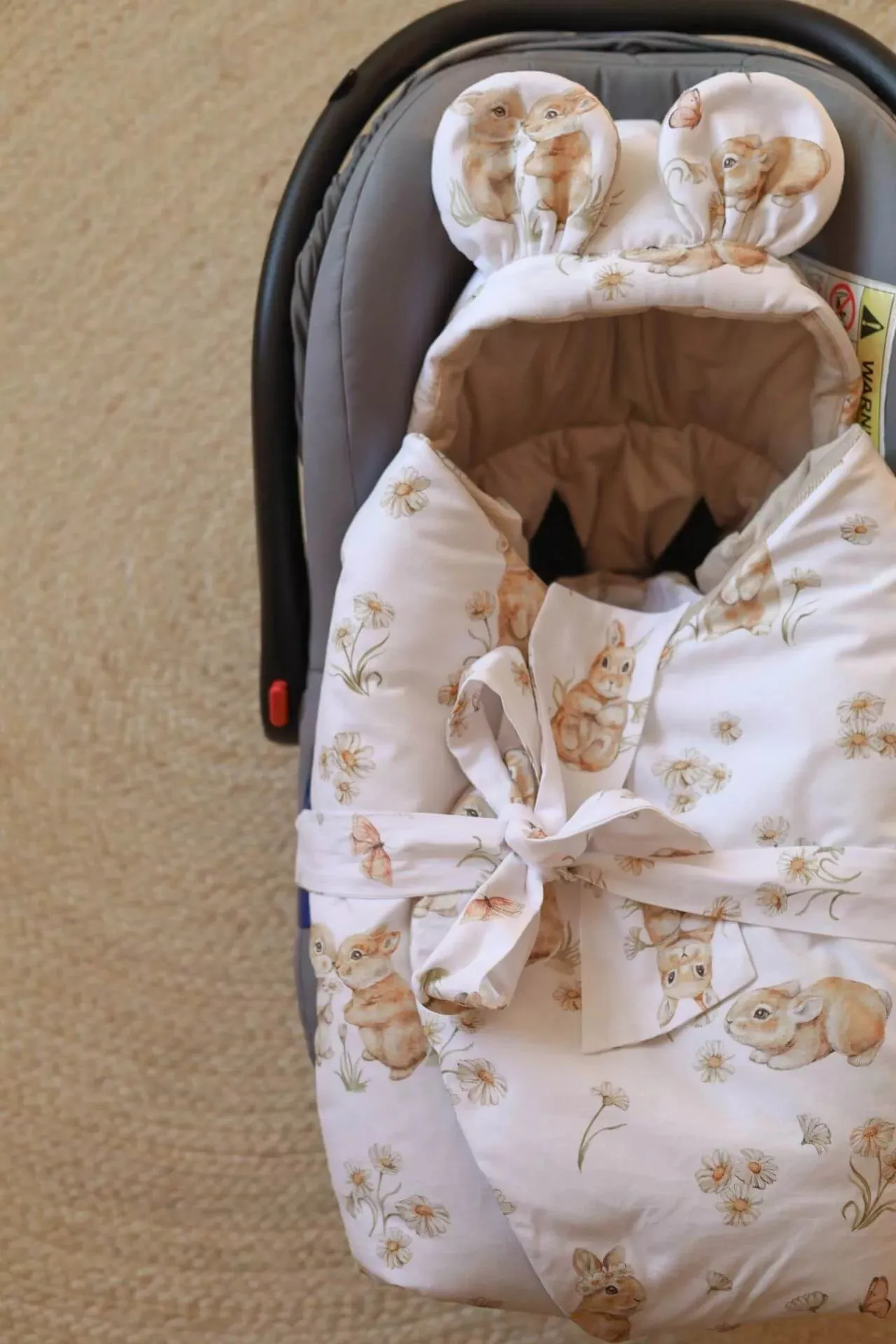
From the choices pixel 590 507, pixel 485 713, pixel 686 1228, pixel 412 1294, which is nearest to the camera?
pixel 686 1228

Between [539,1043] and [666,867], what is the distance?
12 centimetres

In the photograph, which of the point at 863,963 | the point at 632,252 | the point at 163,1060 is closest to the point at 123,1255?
the point at 163,1060

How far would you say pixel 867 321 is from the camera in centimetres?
68

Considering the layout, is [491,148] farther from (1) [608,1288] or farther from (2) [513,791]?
(1) [608,1288]

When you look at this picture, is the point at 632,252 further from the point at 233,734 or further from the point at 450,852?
the point at 233,734

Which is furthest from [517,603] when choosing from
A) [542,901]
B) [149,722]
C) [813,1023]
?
[149,722]

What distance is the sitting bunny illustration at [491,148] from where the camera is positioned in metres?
0.66

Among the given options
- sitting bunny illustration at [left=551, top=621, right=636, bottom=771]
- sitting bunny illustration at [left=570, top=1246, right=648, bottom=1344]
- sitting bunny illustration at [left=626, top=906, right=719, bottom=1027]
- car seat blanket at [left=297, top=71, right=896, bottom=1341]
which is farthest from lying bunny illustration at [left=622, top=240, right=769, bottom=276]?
sitting bunny illustration at [left=570, top=1246, right=648, bottom=1344]

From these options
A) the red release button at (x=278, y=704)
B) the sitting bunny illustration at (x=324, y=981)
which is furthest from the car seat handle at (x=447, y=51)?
the sitting bunny illustration at (x=324, y=981)

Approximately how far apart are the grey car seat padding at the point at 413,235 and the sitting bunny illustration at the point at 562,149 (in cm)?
4

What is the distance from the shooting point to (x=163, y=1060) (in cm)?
106

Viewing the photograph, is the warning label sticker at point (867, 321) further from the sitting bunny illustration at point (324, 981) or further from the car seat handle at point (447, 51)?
the sitting bunny illustration at point (324, 981)

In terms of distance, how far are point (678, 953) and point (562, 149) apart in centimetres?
46

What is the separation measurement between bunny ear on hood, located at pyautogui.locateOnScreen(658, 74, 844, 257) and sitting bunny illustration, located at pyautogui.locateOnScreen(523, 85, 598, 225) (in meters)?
0.05
